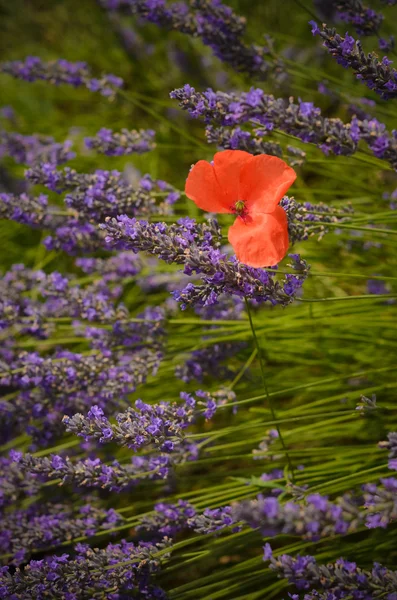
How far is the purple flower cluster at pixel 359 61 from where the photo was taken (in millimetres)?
765

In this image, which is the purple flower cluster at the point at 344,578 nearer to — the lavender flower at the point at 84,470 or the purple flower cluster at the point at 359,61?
the lavender flower at the point at 84,470

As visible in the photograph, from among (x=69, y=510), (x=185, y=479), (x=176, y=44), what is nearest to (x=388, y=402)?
(x=185, y=479)

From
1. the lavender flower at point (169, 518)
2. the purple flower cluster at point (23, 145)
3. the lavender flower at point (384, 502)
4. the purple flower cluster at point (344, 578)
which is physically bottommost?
the purple flower cluster at point (344, 578)

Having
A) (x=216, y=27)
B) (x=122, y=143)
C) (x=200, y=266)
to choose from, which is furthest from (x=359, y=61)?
(x=122, y=143)

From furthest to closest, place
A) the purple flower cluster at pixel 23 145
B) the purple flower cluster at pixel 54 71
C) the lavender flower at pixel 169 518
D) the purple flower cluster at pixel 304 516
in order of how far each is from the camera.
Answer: the purple flower cluster at pixel 23 145 → the purple flower cluster at pixel 54 71 → the lavender flower at pixel 169 518 → the purple flower cluster at pixel 304 516

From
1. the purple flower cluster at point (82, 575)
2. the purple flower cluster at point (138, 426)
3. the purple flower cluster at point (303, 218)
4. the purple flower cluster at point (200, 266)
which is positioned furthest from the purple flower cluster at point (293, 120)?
the purple flower cluster at point (82, 575)

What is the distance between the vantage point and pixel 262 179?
89 centimetres

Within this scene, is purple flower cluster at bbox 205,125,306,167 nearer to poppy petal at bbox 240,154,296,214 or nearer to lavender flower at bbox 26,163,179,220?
poppy petal at bbox 240,154,296,214

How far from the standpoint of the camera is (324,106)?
199 centimetres

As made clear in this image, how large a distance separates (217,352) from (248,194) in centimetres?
42

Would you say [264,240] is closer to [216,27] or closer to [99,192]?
[99,192]

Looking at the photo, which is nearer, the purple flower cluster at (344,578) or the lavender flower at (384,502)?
the lavender flower at (384,502)

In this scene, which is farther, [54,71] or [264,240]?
[54,71]

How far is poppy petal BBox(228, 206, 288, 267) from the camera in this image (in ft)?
2.57
